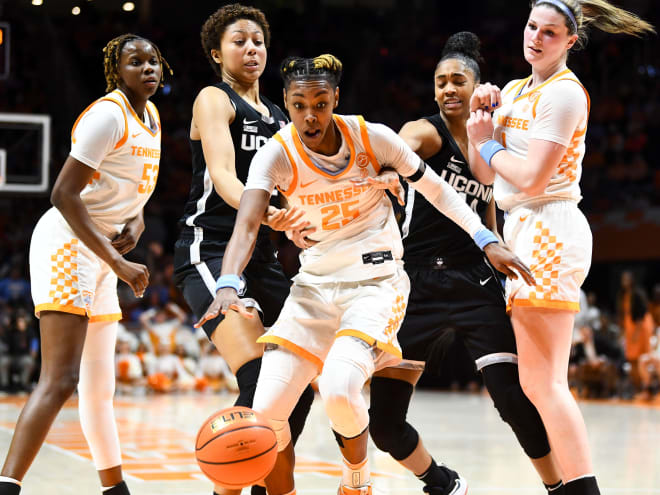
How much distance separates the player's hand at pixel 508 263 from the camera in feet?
11.5

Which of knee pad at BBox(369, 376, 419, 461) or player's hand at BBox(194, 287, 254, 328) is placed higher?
player's hand at BBox(194, 287, 254, 328)

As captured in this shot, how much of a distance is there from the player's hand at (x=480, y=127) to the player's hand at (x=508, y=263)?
498mm

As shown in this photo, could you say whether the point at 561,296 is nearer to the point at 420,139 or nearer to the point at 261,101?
the point at 420,139

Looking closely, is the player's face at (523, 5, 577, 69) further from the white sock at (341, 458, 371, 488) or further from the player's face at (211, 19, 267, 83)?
the white sock at (341, 458, 371, 488)

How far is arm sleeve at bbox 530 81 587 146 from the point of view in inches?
140

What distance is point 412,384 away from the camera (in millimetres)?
4391

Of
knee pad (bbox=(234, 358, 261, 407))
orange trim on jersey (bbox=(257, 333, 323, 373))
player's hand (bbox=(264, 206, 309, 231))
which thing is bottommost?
knee pad (bbox=(234, 358, 261, 407))

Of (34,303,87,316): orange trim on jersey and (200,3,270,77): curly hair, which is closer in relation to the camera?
(34,303,87,316): orange trim on jersey

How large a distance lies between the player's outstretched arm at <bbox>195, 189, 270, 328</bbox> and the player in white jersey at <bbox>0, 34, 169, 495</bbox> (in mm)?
502

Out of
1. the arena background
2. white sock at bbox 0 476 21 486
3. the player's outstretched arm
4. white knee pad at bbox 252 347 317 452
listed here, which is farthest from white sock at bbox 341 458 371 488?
the arena background

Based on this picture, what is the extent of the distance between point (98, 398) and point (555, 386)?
1891 mm

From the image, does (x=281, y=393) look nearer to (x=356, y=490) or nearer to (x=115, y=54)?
(x=356, y=490)

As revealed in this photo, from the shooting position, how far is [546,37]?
3.67 m

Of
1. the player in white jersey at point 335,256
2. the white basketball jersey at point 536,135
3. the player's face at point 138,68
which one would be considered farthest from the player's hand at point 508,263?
the player's face at point 138,68
